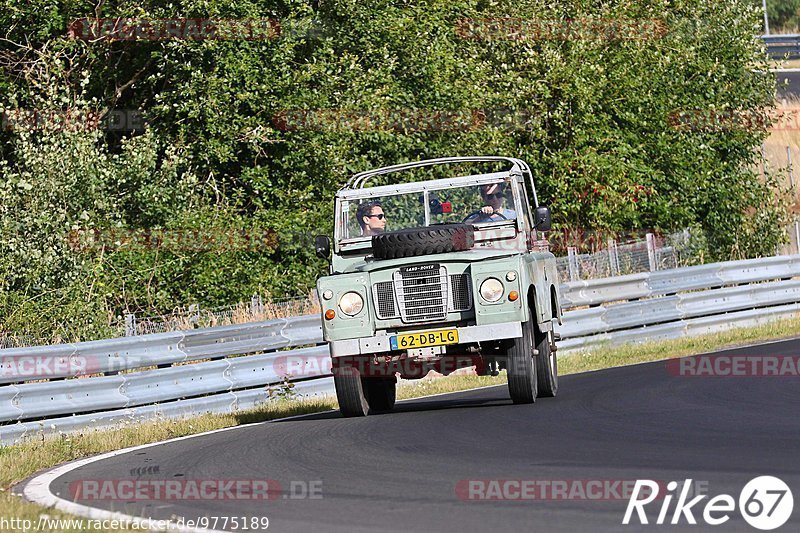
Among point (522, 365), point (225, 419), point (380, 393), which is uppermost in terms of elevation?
point (522, 365)

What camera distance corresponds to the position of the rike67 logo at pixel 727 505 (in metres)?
6.11

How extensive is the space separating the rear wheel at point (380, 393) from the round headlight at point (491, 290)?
171cm

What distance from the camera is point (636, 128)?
2842cm

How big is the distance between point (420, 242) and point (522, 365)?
4.88 ft

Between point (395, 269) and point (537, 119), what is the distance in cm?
1533

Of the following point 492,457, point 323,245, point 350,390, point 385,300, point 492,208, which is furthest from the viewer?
point 492,208

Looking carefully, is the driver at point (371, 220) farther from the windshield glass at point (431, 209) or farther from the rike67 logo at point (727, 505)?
the rike67 logo at point (727, 505)

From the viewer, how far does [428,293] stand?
12.1 metres

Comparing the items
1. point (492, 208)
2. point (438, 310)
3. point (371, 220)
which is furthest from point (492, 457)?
point (371, 220)

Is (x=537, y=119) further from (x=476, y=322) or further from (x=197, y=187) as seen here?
(x=476, y=322)

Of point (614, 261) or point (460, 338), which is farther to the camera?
point (614, 261)

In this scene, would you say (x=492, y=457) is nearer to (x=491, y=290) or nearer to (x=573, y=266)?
(x=491, y=290)

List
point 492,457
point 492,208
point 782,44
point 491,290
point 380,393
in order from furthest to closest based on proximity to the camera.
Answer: point 782,44
point 492,208
point 380,393
point 491,290
point 492,457

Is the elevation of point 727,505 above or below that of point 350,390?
above
